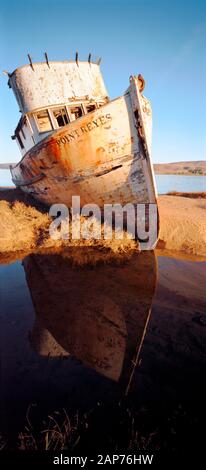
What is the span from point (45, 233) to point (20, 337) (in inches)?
195

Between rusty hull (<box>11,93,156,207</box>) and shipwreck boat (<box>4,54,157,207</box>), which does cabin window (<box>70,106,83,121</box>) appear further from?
rusty hull (<box>11,93,156,207</box>)

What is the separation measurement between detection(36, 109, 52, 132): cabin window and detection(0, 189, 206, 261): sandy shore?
3119 millimetres

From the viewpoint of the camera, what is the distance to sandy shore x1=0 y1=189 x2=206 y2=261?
7.57 m

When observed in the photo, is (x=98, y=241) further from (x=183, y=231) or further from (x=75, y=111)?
(x=75, y=111)

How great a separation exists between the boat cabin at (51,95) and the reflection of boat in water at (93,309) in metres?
5.06

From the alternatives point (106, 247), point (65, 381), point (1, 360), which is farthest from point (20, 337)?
point (106, 247)

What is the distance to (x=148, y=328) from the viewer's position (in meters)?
4.05

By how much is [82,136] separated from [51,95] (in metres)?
3.33

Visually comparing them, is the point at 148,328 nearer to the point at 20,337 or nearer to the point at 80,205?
the point at 20,337

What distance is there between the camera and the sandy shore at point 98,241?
7.57 m

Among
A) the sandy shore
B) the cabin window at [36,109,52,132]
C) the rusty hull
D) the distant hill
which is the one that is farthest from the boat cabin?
the distant hill

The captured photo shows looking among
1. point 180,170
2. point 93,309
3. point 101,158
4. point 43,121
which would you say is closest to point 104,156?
point 101,158

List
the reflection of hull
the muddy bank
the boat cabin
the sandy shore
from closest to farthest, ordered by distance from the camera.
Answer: the reflection of hull, the sandy shore, the muddy bank, the boat cabin

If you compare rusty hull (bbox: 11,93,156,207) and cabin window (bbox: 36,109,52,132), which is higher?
cabin window (bbox: 36,109,52,132)
